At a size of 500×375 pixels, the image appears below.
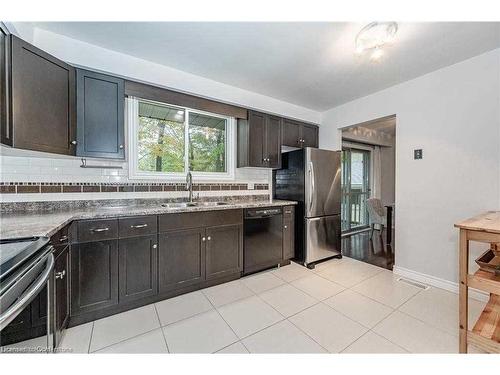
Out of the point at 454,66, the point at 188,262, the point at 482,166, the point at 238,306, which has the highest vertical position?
the point at 454,66

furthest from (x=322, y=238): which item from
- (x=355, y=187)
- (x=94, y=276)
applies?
(x=94, y=276)

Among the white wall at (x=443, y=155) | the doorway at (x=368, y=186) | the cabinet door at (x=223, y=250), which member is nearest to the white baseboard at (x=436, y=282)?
the white wall at (x=443, y=155)

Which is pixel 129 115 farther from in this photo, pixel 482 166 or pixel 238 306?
pixel 482 166

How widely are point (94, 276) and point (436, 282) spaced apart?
339 cm

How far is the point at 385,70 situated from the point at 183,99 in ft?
7.61

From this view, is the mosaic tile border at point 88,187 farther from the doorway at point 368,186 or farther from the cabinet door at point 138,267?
the doorway at point 368,186

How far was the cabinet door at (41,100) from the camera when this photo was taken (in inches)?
57.6

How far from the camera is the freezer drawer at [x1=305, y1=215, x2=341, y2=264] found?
2.88 meters

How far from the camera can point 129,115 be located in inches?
91.7

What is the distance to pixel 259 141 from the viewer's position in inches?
118

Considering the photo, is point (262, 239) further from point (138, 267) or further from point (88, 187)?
point (88, 187)
